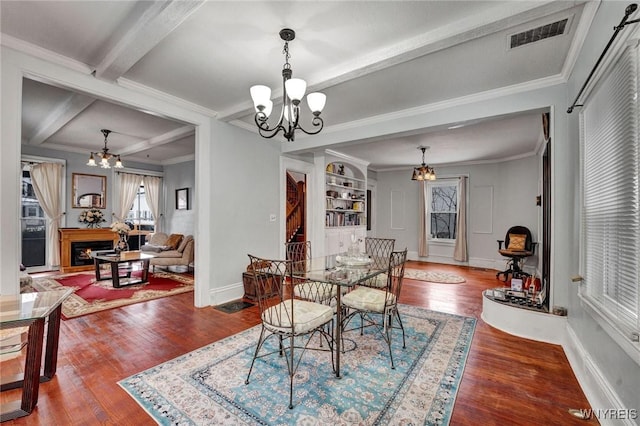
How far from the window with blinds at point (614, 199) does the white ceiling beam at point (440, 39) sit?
0.63m

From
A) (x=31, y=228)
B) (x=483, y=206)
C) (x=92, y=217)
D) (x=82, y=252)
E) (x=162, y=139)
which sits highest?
(x=162, y=139)

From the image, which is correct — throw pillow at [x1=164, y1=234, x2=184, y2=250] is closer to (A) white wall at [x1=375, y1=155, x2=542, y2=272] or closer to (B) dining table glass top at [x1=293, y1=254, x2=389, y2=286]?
(B) dining table glass top at [x1=293, y1=254, x2=389, y2=286]

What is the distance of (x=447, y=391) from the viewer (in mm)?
2035

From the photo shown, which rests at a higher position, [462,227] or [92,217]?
[92,217]

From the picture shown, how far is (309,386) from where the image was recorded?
2.07 metres

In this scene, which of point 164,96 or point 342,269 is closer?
point 342,269

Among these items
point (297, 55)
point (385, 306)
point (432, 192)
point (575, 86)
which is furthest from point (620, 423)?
point (432, 192)

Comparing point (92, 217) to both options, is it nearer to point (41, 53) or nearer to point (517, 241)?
point (41, 53)

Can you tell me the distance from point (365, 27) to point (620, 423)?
290cm

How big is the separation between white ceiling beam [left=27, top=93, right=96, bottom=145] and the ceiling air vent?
4526 millimetres

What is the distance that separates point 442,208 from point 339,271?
20.2ft

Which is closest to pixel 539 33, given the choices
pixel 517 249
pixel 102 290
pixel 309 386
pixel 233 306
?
pixel 309 386

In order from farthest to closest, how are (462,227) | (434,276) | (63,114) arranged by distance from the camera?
(462,227) → (434,276) → (63,114)

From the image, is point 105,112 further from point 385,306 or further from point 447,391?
point 447,391
